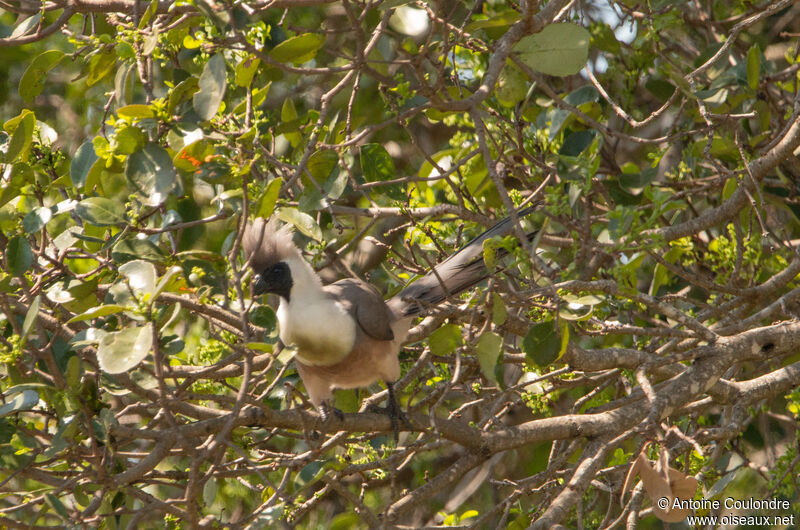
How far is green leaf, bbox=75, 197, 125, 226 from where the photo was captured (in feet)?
8.07

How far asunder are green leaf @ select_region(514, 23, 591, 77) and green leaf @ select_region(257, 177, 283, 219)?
0.87 m

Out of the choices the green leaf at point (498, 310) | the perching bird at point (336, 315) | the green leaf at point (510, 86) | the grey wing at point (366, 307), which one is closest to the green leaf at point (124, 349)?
the green leaf at point (498, 310)

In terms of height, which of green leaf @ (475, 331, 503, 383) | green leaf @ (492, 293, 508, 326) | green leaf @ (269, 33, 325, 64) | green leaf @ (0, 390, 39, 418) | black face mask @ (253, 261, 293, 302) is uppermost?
green leaf @ (269, 33, 325, 64)

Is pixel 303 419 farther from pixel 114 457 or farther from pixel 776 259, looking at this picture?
pixel 776 259

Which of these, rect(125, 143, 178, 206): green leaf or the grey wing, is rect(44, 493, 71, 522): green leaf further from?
the grey wing

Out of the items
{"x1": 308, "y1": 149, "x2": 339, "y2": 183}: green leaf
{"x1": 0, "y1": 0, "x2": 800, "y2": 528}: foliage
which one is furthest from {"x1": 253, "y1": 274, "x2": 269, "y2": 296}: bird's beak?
{"x1": 308, "y1": 149, "x2": 339, "y2": 183}: green leaf

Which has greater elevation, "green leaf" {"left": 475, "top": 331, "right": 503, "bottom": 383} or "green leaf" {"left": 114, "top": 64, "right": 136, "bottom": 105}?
"green leaf" {"left": 114, "top": 64, "right": 136, "bottom": 105}

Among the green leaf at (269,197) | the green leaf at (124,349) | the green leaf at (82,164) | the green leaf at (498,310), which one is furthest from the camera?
the green leaf at (82,164)

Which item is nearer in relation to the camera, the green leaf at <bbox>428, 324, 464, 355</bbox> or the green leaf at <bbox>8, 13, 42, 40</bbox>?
the green leaf at <bbox>428, 324, 464, 355</bbox>

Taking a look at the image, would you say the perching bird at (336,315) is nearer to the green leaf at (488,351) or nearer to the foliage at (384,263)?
the foliage at (384,263)

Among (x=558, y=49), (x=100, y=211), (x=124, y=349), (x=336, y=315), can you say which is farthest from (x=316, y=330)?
(x=558, y=49)

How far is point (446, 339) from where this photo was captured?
245 cm

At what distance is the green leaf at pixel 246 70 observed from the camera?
244 centimetres

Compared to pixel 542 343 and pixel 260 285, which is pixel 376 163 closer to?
pixel 260 285
